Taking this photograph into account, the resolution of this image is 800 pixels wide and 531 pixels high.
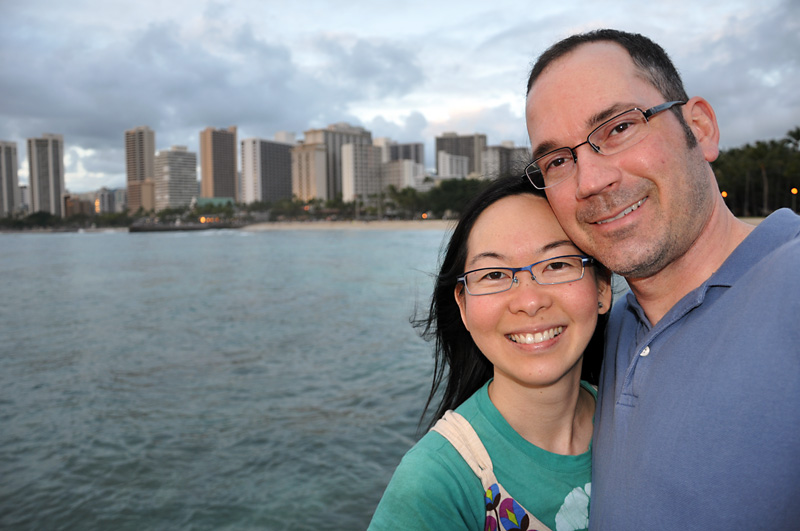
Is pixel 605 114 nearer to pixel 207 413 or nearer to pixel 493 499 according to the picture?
pixel 493 499

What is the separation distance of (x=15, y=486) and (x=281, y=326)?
36.8ft

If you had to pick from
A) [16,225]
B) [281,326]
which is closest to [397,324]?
[281,326]

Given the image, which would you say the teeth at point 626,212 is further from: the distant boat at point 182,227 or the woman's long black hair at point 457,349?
the distant boat at point 182,227

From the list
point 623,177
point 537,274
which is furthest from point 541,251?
point 623,177

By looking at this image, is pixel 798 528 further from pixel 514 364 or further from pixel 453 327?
pixel 453 327

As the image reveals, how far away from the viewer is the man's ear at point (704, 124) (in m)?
2.09

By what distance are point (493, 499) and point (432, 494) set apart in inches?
9.1

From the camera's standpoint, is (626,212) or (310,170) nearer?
(626,212)

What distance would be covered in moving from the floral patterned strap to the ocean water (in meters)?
5.00

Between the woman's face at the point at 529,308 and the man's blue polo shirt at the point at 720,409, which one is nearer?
the man's blue polo shirt at the point at 720,409

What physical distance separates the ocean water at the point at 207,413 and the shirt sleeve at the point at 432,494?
5036 mm

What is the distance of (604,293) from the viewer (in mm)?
2357

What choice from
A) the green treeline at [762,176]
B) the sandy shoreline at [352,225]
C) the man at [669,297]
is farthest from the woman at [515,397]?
the sandy shoreline at [352,225]

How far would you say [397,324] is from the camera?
18.2 metres
